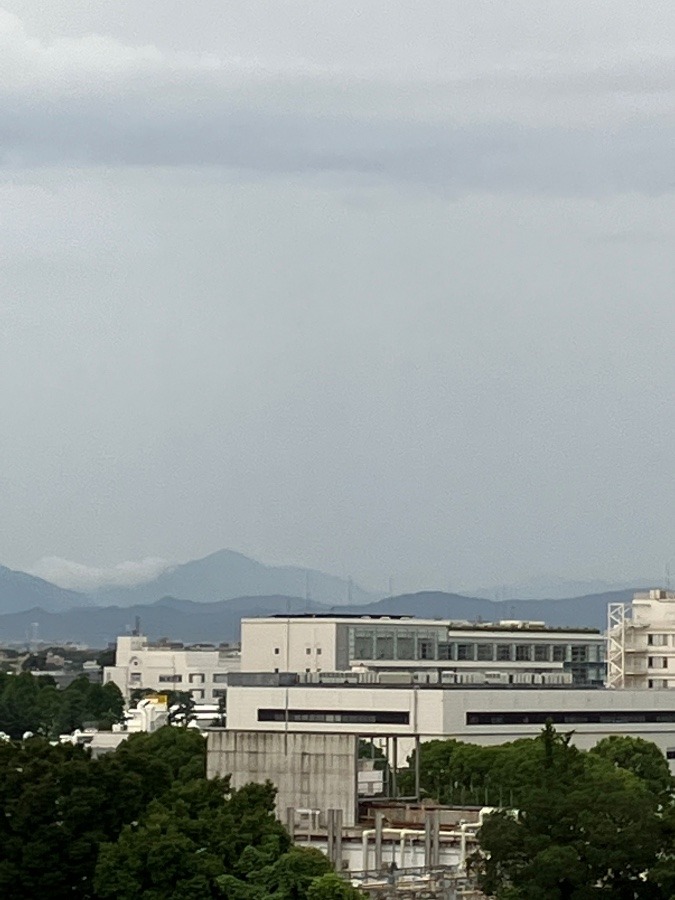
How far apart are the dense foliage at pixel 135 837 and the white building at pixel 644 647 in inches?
3180

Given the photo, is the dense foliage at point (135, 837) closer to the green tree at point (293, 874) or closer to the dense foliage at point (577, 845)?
the green tree at point (293, 874)

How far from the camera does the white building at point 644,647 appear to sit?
133m

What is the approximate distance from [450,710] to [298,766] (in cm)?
4450

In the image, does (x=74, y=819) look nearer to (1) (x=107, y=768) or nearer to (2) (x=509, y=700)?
(1) (x=107, y=768)

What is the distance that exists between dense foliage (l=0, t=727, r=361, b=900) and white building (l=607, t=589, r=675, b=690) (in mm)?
80772

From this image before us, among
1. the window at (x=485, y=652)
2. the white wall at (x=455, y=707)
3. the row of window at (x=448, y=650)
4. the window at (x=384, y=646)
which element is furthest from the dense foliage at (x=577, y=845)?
the window at (x=485, y=652)

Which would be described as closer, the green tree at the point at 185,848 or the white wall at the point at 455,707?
the green tree at the point at 185,848

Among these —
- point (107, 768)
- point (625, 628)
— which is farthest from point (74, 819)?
point (625, 628)

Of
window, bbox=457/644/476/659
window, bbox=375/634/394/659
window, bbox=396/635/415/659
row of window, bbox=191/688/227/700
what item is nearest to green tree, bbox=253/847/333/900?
window, bbox=375/634/394/659

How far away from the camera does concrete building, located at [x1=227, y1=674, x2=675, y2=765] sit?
106562 mm

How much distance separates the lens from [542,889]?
47.0 metres

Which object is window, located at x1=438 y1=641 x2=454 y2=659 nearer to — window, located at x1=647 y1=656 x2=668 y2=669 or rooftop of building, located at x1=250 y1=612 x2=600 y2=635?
rooftop of building, located at x1=250 y1=612 x2=600 y2=635

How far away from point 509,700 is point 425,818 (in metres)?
50.6

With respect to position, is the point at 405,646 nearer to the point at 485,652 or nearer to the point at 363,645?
the point at 363,645
